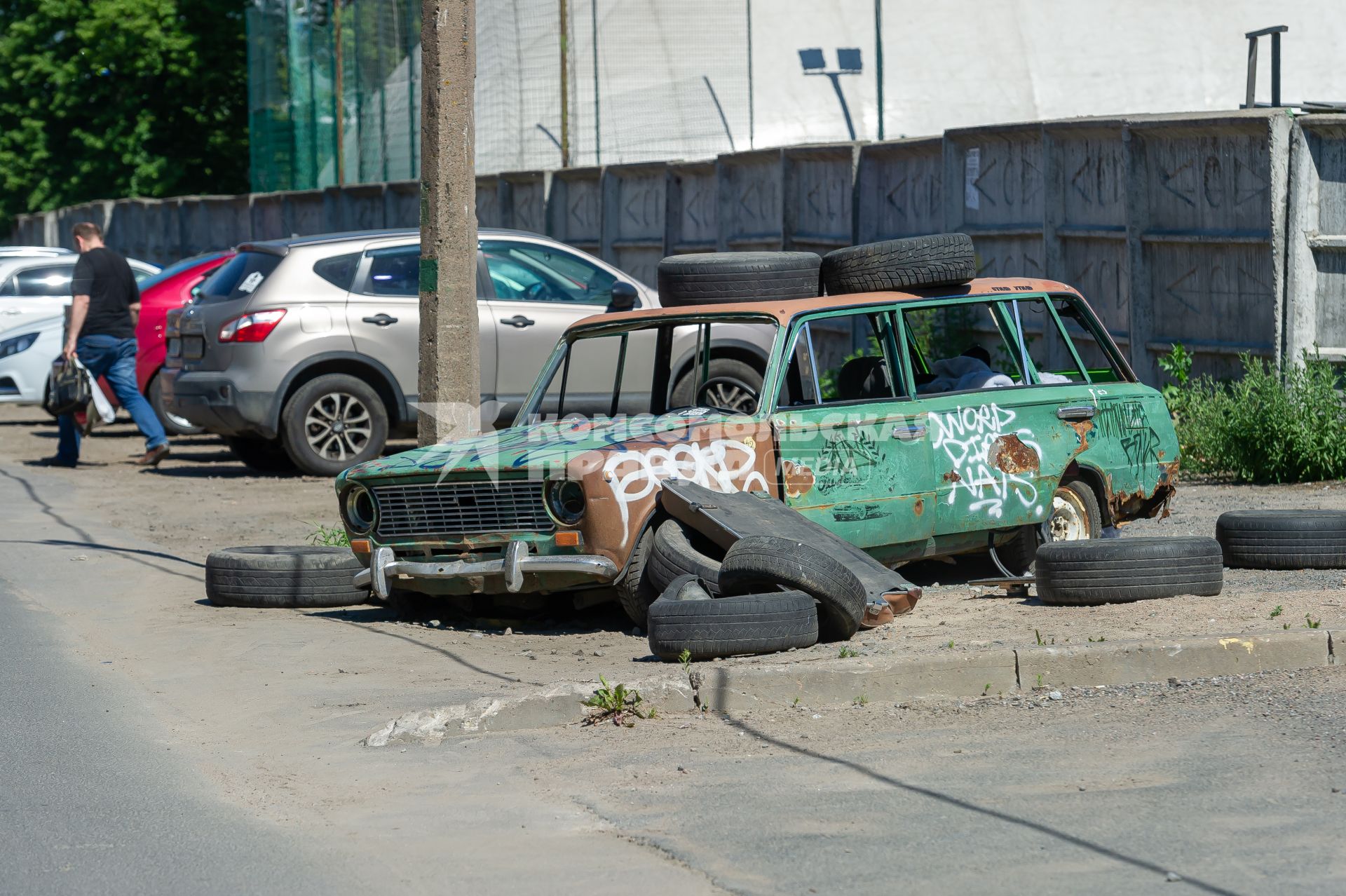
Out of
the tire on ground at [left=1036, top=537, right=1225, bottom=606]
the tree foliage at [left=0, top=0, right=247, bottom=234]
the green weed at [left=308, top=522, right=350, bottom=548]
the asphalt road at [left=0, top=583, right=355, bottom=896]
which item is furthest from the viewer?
the tree foliage at [left=0, top=0, right=247, bottom=234]

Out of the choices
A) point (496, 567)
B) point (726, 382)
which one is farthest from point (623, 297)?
point (496, 567)

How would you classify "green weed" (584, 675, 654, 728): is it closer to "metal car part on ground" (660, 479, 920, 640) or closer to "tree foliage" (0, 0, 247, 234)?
"metal car part on ground" (660, 479, 920, 640)

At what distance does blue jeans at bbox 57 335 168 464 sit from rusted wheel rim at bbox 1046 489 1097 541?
342 inches

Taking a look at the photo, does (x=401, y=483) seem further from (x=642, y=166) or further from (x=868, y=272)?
(x=642, y=166)

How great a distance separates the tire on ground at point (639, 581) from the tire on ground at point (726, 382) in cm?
84

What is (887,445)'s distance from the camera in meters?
7.70

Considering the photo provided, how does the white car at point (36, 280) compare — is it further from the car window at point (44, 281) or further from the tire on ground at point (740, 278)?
the tire on ground at point (740, 278)

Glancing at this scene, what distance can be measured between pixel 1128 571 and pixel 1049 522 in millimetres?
1065

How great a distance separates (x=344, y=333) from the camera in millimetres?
13234

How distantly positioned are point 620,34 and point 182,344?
677 inches

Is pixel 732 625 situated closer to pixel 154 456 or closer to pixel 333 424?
pixel 333 424

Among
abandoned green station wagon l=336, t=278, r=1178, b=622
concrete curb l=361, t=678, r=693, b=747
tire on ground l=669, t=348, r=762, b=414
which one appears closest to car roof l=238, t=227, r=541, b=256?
tire on ground l=669, t=348, r=762, b=414

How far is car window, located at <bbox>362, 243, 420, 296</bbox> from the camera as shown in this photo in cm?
1340

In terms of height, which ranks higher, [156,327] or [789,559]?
[156,327]
